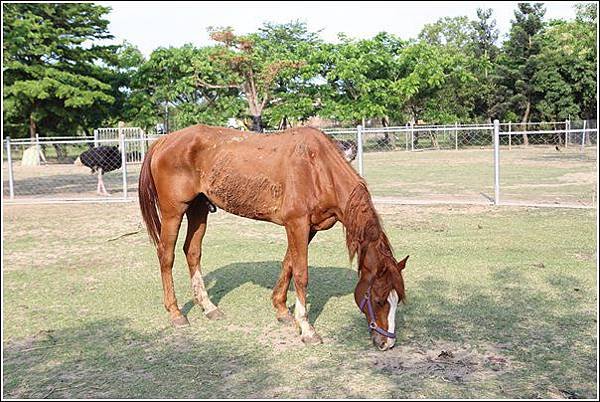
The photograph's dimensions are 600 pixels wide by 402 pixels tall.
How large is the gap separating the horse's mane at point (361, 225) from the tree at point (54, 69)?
25724 mm

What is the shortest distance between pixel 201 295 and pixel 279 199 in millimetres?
1139

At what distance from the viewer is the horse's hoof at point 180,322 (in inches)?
178

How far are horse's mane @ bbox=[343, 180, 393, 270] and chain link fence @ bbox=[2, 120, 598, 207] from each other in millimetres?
3389

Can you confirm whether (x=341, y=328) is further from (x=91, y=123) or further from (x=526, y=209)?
(x=91, y=123)

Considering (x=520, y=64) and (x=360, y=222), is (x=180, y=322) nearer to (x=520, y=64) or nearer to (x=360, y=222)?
(x=360, y=222)

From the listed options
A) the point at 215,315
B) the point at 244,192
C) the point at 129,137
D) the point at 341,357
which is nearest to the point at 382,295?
the point at 341,357

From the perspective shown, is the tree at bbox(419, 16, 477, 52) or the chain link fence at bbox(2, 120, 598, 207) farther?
the tree at bbox(419, 16, 477, 52)

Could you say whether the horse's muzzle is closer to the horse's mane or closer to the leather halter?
the leather halter

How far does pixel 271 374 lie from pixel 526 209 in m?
7.52

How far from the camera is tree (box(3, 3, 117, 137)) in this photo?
1065 inches

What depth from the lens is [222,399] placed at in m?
3.14

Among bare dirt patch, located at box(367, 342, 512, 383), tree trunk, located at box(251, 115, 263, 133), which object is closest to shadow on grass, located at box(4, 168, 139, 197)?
tree trunk, located at box(251, 115, 263, 133)

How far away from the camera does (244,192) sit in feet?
14.7

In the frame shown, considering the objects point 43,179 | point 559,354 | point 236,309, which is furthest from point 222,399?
point 43,179
